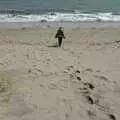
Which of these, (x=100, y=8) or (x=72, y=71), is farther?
(x=100, y=8)

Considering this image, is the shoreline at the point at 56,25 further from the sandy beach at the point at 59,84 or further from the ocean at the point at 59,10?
the sandy beach at the point at 59,84

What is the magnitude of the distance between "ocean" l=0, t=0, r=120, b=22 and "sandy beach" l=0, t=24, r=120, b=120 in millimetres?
14442

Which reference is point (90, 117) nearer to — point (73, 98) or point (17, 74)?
point (73, 98)

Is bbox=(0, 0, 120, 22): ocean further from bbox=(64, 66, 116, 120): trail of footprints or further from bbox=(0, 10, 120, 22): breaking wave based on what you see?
bbox=(64, 66, 116, 120): trail of footprints

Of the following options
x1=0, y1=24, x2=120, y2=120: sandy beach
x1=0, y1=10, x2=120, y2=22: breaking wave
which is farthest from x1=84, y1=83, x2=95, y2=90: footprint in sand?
x1=0, y1=10, x2=120, y2=22: breaking wave

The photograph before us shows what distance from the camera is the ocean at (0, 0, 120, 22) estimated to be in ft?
91.4

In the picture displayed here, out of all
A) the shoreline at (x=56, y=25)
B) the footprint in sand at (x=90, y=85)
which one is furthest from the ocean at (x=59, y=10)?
the footprint in sand at (x=90, y=85)

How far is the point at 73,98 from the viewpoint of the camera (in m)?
7.57

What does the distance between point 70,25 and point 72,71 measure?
1527cm

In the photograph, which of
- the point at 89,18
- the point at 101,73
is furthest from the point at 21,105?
the point at 89,18

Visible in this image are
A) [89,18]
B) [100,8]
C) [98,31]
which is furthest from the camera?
[100,8]

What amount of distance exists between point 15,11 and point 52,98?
938 inches

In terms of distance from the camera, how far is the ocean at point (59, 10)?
27859 mm

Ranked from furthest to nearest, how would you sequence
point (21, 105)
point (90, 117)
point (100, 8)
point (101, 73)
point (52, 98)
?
point (100, 8) → point (101, 73) → point (52, 98) → point (21, 105) → point (90, 117)
